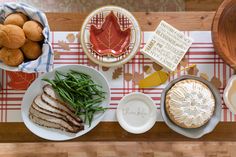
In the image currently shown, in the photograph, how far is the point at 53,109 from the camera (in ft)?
3.75

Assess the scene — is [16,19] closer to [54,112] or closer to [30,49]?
[30,49]

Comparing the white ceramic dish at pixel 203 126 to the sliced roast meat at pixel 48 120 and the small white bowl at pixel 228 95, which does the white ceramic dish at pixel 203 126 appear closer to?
the small white bowl at pixel 228 95

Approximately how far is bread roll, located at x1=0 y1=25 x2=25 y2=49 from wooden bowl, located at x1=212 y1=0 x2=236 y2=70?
1.71 ft

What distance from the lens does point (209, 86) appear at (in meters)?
1.14

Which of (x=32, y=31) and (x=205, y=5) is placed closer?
(x=32, y=31)

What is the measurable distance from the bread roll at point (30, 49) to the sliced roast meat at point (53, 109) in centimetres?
15

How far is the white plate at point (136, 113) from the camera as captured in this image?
1.15 meters

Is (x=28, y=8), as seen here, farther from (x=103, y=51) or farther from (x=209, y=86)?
(x=209, y=86)

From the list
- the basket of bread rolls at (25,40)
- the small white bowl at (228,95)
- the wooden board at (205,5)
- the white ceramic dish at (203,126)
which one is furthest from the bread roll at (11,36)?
the wooden board at (205,5)

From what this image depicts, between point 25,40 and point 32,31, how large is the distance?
3cm

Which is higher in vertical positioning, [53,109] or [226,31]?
[226,31]

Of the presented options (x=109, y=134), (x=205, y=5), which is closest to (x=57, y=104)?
(x=109, y=134)

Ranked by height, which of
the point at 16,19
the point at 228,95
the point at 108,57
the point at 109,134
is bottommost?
the point at 109,134

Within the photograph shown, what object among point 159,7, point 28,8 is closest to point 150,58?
point 28,8
